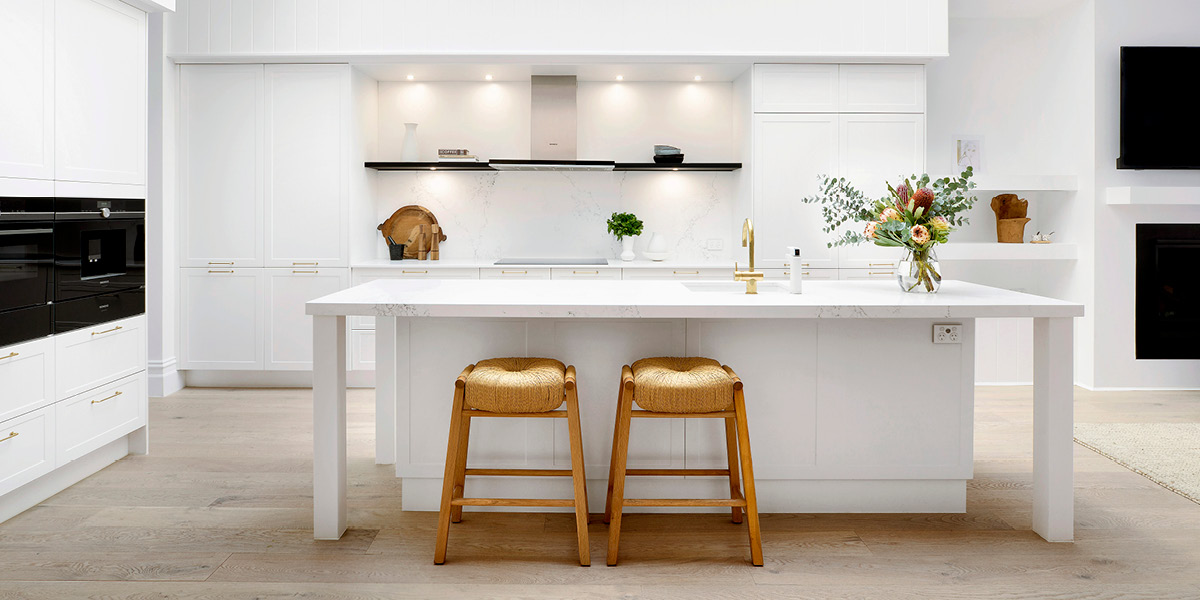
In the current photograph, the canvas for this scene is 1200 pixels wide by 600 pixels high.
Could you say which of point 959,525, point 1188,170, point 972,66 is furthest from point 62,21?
point 1188,170

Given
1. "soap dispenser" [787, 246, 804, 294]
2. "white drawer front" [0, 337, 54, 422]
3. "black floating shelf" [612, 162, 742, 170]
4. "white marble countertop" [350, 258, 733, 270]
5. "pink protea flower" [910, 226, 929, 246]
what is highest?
"black floating shelf" [612, 162, 742, 170]

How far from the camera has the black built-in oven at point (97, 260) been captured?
3273mm

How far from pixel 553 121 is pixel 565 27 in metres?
0.65

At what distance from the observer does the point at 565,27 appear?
5215 millimetres

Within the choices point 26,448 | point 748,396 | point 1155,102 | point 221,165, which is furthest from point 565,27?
point 1155,102

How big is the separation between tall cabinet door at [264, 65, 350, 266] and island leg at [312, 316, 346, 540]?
2.67 m

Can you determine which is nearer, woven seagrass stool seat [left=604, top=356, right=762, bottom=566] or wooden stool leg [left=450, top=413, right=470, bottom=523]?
woven seagrass stool seat [left=604, top=356, right=762, bottom=566]

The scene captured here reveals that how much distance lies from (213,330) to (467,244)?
1738mm

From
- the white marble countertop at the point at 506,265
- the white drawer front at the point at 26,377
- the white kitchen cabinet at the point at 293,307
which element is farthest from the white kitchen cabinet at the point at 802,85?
the white drawer front at the point at 26,377

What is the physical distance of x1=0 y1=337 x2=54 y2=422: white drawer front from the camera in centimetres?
294

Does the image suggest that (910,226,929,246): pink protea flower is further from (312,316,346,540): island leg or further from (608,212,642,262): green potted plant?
(608,212,642,262): green potted plant

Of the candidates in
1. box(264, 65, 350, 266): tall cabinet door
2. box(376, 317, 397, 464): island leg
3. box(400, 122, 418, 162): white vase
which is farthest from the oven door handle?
box(400, 122, 418, 162): white vase

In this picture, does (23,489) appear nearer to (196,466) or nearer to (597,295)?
(196,466)

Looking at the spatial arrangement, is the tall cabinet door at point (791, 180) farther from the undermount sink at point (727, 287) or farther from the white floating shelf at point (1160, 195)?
the white floating shelf at point (1160, 195)
